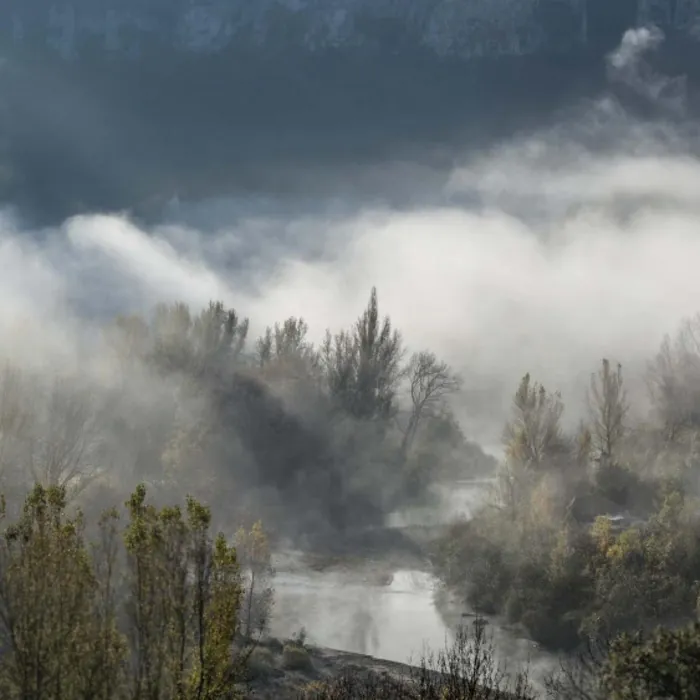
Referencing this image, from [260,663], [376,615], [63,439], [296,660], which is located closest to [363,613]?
[376,615]

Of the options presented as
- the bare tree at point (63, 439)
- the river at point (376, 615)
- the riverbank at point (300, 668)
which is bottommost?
the riverbank at point (300, 668)

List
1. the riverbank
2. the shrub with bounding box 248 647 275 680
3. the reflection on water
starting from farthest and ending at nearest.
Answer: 1. the reflection on water
2. the shrub with bounding box 248 647 275 680
3. the riverbank

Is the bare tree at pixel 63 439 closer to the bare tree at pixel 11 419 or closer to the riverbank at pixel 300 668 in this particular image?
the bare tree at pixel 11 419

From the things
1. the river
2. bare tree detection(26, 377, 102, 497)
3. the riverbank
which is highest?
bare tree detection(26, 377, 102, 497)

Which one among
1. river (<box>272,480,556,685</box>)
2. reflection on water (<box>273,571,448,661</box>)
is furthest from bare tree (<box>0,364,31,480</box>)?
reflection on water (<box>273,571,448,661</box>)

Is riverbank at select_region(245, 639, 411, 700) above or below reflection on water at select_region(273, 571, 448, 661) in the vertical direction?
below

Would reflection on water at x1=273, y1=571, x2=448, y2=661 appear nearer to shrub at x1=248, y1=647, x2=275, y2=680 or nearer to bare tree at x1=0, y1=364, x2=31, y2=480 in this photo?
shrub at x1=248, y1=647, x2=275, y2=680

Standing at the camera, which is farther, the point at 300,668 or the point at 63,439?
the point at 63,439

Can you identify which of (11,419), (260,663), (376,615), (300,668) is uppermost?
(11,419)

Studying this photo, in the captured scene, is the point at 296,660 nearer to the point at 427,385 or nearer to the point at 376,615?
the point at 376,615

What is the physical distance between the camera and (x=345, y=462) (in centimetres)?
7519

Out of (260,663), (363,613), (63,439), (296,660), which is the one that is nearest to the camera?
(260,663)

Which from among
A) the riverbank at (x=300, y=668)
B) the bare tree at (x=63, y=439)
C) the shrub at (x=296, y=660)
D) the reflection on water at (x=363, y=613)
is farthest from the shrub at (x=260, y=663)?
the bare tree at (x=63, y=439)

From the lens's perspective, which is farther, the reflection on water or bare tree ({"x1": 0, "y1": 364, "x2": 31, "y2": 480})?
bare tree ({"x1": 0, "y1": 364, "x2": 31, "y2": 480})
